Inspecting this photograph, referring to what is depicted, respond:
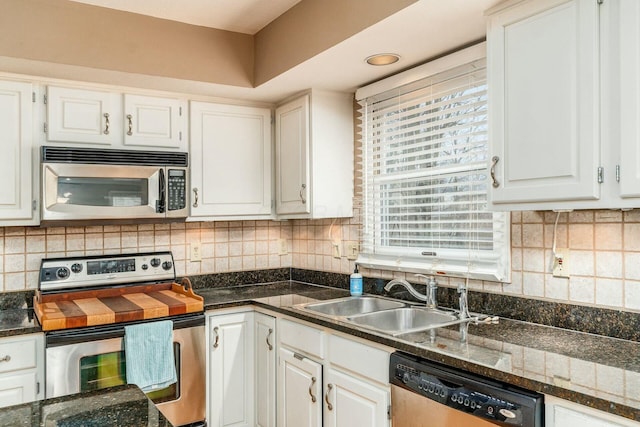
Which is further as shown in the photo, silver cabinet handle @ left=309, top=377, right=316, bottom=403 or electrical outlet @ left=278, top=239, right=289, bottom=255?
electrical outlet @ left=278, top=239, right=289, bottom=255

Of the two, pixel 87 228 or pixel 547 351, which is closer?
pixel 547 351

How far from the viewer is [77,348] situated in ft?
7.50

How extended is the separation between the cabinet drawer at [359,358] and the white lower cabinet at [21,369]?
1.34 metres

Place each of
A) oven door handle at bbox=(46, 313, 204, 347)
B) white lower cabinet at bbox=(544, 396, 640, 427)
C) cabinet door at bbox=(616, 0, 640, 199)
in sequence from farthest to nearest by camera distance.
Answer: oven door handle at bbox=(46, 313, 204, 347), cabinet door at bbox=(616, 0, 640, 199), white lower cabinet at bbox=(544, 396, 640, 427)

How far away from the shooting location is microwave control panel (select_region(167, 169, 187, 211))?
2.76 metres

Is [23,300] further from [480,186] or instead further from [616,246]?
[616,246]

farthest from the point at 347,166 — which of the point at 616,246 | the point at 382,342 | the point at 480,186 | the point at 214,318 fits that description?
the point at 616,246

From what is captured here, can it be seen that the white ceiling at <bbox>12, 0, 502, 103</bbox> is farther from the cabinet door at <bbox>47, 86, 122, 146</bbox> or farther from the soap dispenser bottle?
the soap dispenser bottle

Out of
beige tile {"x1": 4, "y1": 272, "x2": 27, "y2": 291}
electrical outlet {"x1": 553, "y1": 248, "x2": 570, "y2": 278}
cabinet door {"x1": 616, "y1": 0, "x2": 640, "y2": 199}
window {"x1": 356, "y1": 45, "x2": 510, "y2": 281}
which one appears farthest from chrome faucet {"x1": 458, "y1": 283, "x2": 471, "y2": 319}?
beige tile {"x1": 4, "y1": 272, "x2": 27, "y2": 291}

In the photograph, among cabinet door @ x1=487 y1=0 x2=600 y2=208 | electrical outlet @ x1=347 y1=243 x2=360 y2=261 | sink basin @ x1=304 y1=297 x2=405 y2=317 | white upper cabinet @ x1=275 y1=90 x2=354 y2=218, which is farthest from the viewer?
electrical outlet @ x1=347 y1=243 x2=360 y2=261

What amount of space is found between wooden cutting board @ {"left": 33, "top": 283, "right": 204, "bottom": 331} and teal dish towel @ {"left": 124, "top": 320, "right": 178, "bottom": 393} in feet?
0.21

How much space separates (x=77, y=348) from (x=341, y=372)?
1.23 meters

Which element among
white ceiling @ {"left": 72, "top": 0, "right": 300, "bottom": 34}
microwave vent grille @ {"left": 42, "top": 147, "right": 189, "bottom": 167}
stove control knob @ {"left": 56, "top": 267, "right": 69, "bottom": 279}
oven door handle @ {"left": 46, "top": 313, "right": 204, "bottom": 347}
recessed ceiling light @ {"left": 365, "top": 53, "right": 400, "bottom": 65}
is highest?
white ceiling @ {"left": 72, "top": 0, "right": 300, "bottom": 34}

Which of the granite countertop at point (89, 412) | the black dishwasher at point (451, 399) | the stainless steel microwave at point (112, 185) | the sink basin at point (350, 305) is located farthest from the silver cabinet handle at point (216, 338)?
the granite countertop at point (89, 412)
